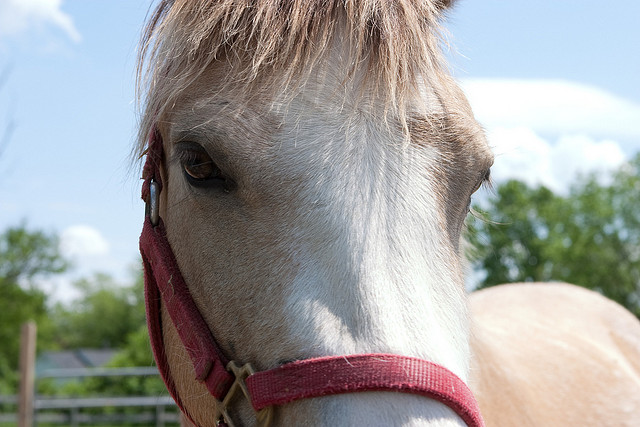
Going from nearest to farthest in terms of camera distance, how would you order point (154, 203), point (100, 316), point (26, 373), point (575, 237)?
1. point (154, 203)
2. point (26, 373)
3. point (575, 237)
4. point (100, 316)

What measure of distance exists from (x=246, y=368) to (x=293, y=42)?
2.97 ft

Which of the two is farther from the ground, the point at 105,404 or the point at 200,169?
the point at 200,169

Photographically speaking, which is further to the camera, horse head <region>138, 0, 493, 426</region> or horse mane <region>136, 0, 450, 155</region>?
horse mane <region>136, 0, 450, 155</region>

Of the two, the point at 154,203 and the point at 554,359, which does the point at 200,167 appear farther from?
the point at 554,359

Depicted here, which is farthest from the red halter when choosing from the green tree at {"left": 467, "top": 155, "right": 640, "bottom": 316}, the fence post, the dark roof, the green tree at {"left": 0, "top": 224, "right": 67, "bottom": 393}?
the dark roof

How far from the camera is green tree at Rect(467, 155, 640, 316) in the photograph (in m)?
36.6

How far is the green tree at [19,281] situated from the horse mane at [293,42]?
48419 mm

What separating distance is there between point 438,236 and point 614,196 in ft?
137

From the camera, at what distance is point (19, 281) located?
45625 mm

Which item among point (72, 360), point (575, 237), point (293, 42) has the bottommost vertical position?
point (72, 360)

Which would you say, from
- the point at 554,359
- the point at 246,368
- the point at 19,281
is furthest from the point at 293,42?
the point at 19,281

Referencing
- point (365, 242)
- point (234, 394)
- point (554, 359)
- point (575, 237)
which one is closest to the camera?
point (365, 242)

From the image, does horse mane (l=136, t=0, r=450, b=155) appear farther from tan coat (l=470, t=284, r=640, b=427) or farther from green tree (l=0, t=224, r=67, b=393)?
green tree (l=0, t=224, r=67, b=393)

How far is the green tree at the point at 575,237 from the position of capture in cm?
3659
